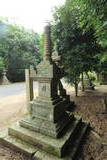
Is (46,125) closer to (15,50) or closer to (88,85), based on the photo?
(88,85)

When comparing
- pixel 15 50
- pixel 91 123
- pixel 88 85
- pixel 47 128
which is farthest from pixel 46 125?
pixel 15 50

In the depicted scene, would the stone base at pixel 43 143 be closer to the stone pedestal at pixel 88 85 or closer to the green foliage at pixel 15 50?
the stone pedestal at pixel 88 85

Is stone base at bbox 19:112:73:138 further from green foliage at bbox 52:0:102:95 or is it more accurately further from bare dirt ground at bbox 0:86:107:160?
green foliage at bbox 52:0:102:95

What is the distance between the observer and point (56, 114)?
3.72m

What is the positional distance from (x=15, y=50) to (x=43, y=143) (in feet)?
55.6

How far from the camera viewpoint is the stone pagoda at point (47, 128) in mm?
3209

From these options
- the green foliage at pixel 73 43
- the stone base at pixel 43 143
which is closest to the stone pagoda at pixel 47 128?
the stone base at pixel 43 143

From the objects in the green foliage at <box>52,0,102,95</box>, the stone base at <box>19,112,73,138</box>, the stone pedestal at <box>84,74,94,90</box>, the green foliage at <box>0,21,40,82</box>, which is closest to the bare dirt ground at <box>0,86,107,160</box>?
the stone base at <box>19,112,73,138</box>

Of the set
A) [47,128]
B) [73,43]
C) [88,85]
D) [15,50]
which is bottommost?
[47,128]

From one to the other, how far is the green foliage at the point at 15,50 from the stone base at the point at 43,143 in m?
15.7

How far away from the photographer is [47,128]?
3561mm

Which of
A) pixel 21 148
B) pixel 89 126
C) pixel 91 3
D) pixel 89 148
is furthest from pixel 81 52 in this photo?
pixel 21 148

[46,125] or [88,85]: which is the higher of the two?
[88,85]

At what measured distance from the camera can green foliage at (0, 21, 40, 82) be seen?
59.8ft
